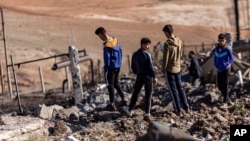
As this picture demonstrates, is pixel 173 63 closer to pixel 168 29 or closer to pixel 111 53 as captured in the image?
pixel 168 29

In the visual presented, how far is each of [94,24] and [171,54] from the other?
35.3 meters

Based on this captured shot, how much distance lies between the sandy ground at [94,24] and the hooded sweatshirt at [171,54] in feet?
51.9

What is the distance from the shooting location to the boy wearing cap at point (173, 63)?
10977 mm

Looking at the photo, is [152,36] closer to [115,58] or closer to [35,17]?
[35,17]

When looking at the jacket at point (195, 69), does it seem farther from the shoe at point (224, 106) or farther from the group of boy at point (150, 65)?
the shoe at point (224, 106)

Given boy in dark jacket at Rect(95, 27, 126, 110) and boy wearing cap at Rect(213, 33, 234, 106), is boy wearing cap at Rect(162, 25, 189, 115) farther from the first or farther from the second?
boy wearing cap at Rect(213, 33, 234, 106)

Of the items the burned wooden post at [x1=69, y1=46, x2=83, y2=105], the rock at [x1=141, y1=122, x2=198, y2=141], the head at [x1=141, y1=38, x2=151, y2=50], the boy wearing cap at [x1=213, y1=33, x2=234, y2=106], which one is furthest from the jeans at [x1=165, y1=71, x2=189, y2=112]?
the burned wooden post at [x1=69, y1=46, x2=83, y2=105]

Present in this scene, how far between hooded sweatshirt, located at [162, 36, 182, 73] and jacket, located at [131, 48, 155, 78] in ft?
0.75

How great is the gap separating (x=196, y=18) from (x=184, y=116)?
40.8 metres

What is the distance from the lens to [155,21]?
50281 millimetres

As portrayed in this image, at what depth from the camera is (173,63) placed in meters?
11.1

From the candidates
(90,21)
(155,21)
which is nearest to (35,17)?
(90,21)

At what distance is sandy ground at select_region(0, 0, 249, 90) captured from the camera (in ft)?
108

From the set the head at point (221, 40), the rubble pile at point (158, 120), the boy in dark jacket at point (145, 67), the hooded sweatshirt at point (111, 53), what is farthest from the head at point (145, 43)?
the head at point (221, 40)
